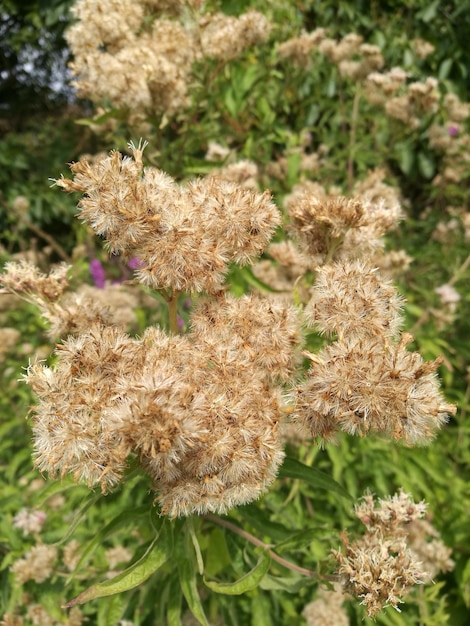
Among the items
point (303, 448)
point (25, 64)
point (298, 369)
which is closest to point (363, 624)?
point (303, 448)

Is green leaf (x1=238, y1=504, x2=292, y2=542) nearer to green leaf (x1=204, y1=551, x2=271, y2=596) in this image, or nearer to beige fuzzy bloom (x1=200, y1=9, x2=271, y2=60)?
green leaf (x1=204, y1=551, x2=271, y2=596)

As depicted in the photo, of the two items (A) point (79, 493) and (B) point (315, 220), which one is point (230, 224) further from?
(A) point (79, 493)

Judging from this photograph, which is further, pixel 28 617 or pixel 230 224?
pixel 28 617

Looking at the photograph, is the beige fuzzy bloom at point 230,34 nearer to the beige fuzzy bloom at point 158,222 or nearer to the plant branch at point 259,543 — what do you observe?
the beige fuzzy bloom at point 158,222

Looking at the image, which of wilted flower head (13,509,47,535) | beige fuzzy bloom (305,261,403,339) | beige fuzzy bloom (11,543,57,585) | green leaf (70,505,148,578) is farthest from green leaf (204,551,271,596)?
wilted flower head (13,509,47,535)

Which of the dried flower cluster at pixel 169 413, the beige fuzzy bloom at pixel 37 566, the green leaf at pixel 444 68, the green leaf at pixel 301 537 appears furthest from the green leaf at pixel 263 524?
the green leaf at pixel 444 68
